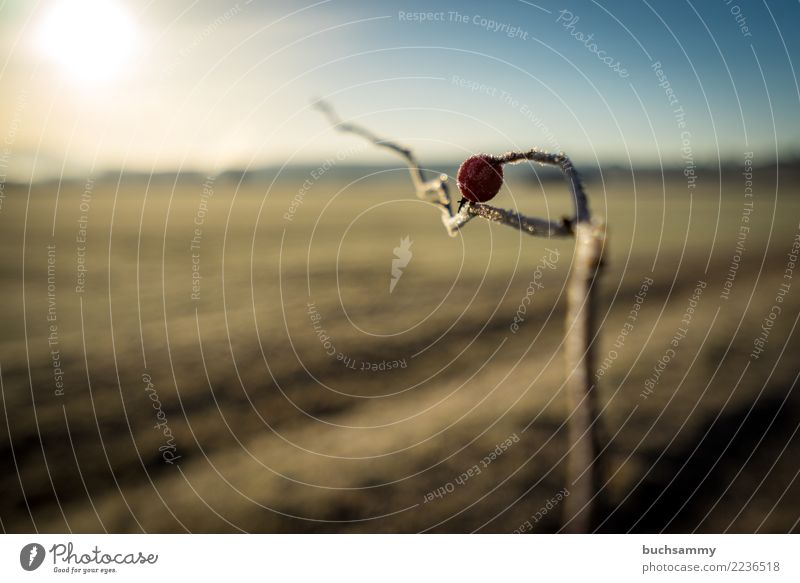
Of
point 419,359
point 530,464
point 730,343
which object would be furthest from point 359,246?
point 530,464

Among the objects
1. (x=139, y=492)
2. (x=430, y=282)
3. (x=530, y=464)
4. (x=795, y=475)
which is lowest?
(x=795, y=475)

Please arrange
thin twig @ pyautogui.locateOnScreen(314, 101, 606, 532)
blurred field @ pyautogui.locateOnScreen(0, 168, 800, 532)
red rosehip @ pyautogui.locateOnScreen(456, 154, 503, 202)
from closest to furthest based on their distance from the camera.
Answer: thin twig @ pyautogui.locateOnScreen(314, 101, 606, 532)
red rosehip @ pyautogui.locateOnScreen(456, 154, 503, 202)
blurred field @ pyautogui.locateOnScreen(0, 168, 800, 532)

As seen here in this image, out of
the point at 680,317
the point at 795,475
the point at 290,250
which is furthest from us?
the point at 290,250

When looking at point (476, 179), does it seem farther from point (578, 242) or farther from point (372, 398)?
point (372, 398)

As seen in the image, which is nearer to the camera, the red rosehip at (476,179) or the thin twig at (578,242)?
the thin twig at (578,242)
